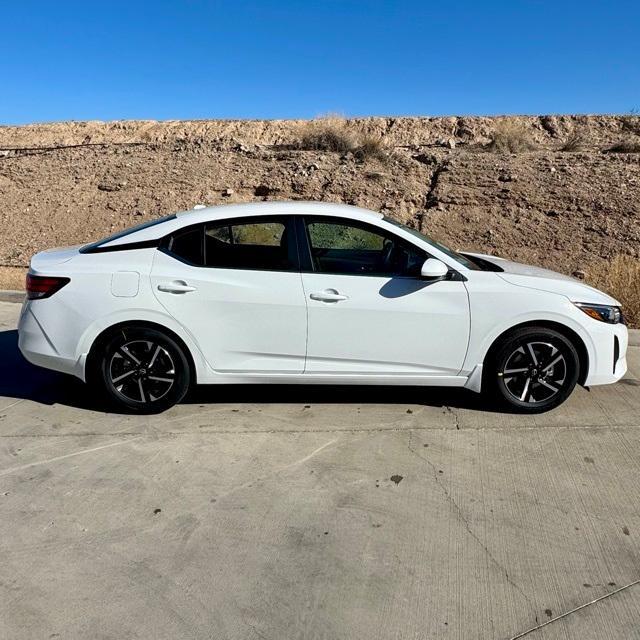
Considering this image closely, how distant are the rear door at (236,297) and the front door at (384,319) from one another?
138 millimetres

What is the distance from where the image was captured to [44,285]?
4.45m

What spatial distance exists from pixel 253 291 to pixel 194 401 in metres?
1.13

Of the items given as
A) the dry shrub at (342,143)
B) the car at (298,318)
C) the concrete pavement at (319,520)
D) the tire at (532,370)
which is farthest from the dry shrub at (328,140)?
the concrete pavement at (319,520)

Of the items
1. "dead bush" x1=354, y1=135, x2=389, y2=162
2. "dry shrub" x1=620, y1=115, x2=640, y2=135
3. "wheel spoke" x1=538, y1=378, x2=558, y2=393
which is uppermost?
"dry shrub" x1=620, y1=115, x2=640, y2=135

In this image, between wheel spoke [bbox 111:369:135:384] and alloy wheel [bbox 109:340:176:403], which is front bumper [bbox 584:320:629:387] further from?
wheel spoke [bbox 111:369:135:384]

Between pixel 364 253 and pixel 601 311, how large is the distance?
72.6 inches

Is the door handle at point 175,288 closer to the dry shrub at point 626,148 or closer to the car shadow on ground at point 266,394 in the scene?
the car shadow on ground at point 266,394

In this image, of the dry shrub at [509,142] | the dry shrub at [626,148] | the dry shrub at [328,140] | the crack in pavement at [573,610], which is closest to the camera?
the crack in pavement at [573,610]

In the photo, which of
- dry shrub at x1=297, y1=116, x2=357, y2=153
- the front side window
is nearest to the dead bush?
dry shrub at x1=297, y1=116, x2=357, y2=153

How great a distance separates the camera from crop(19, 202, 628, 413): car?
4.40m

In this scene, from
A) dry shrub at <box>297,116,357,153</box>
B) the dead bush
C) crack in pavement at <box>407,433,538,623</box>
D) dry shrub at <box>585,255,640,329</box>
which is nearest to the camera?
crack in pavement at <box>407,433,538,623</box>

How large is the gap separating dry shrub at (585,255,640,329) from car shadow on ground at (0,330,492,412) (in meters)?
3.66

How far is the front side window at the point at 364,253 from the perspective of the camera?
178 inches

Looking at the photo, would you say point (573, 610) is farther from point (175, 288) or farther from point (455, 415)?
point (175, 288)
